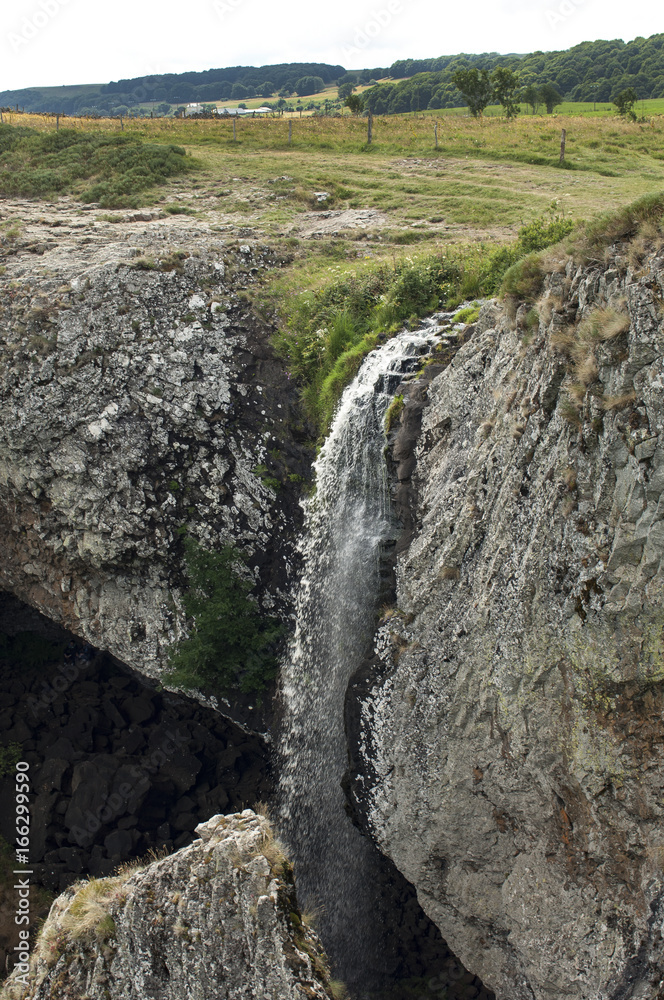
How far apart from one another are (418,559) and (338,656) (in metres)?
3.80

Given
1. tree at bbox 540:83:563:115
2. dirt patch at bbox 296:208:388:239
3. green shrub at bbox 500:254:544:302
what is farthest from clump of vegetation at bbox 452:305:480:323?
tree at bbox 540:83:563:115

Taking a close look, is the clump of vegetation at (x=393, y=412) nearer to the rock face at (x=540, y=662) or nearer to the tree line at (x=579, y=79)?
the rock face at (x=540, y=662)

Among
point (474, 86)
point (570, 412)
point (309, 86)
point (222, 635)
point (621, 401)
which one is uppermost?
point (309, 86)

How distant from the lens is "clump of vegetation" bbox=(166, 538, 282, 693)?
16812 mm

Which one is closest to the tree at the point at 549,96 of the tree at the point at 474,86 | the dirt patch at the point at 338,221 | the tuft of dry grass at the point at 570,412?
the tree at the point at 474,86

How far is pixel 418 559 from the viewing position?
13219 millimetres

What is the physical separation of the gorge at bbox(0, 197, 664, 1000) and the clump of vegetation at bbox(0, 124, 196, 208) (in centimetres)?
787

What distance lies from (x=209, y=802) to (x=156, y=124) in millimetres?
43277

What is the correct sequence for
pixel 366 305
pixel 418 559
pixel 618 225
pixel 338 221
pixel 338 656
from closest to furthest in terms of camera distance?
pixel 618 225 < pixel 418 559 < pixel 338 656 < pixel 366 305 < pixel 338 221

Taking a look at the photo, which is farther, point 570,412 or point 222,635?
point 222,635

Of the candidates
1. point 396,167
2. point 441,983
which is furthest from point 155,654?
point 396,167

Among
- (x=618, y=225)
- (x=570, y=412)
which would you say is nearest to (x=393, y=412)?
(x=570, y=412)

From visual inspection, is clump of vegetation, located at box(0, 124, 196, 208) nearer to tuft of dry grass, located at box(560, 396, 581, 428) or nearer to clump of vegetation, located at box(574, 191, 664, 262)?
clump of vegetation, located at box(574, 191, 664, 262)

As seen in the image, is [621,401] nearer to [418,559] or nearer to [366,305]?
[418,559]
